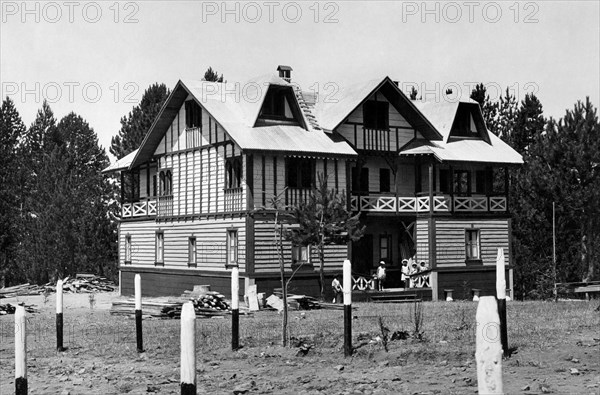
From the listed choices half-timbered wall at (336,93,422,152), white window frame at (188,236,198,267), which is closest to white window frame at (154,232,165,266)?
white window frame at (188,236,198,267)

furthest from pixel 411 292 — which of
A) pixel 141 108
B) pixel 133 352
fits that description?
pixel 141 108

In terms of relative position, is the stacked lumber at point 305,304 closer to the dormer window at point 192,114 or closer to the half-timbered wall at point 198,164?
the half-timbered wall at point 198,164

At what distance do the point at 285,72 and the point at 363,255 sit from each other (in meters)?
9.71

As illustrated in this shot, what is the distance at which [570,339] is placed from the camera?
1736cm

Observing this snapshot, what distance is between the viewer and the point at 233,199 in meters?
37.3

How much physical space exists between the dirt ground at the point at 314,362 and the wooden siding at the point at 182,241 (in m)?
13.3

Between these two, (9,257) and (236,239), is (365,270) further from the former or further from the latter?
(9,257)

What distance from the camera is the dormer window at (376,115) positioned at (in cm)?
4125

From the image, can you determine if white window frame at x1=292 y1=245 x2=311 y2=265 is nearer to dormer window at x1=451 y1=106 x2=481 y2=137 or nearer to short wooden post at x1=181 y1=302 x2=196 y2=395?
dormer window at x1=451 y1=106 x2=481 y2=137

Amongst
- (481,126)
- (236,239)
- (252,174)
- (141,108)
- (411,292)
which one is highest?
(141,108)

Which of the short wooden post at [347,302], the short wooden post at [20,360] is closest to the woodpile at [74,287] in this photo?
the short wooden post at [347,302]

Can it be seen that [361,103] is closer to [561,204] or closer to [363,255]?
[363,255]

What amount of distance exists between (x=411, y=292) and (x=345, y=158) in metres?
6.74

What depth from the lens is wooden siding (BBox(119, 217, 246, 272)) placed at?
124ft
